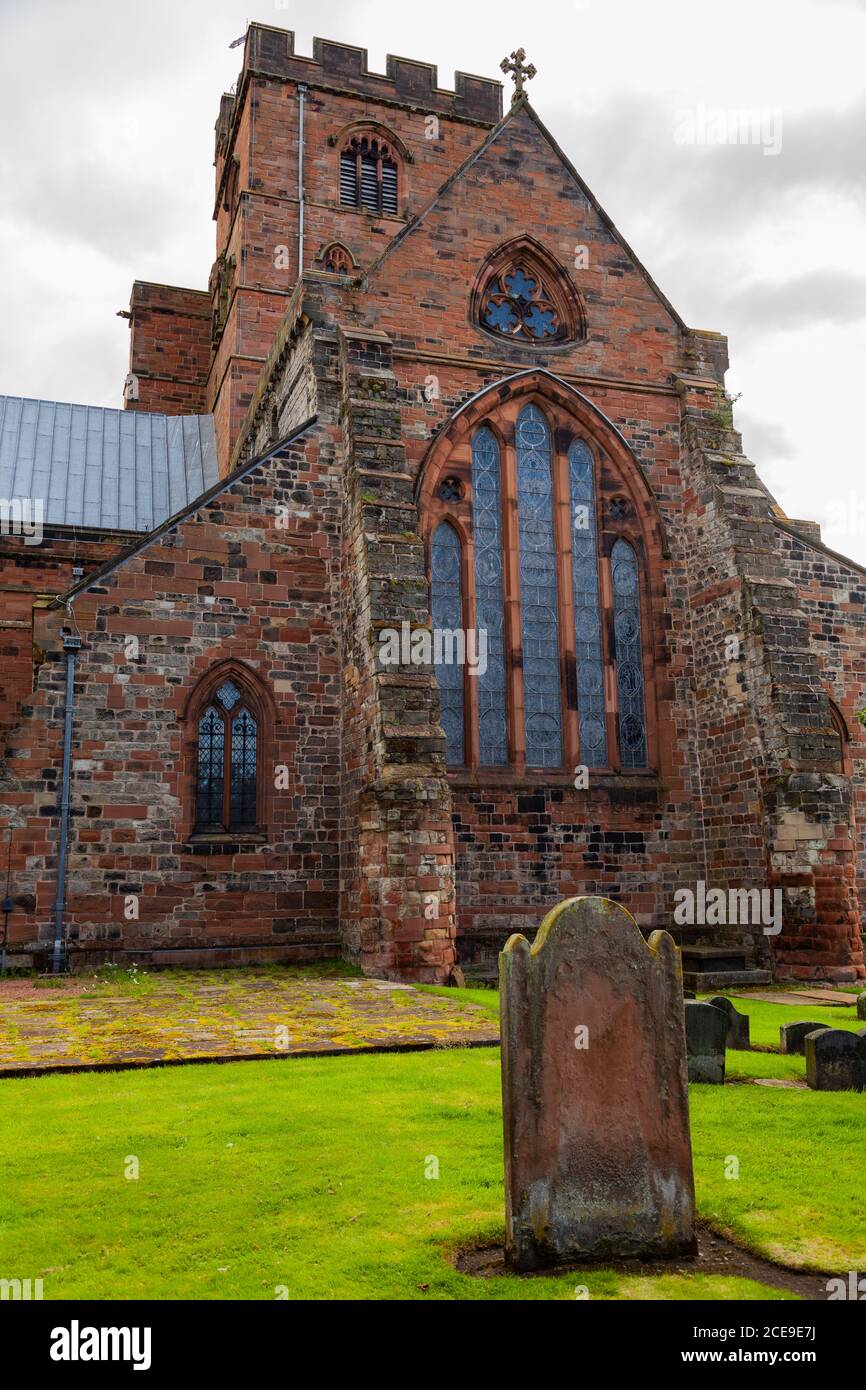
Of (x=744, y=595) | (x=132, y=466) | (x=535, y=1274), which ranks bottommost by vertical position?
(x=535, y=1274)

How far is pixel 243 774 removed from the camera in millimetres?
16688

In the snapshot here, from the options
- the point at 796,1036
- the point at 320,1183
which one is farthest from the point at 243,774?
the point at 320,1183

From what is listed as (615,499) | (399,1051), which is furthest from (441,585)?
(399,1051)

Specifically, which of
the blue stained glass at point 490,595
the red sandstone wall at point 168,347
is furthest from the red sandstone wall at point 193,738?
the red sandstone wall at point 168,347

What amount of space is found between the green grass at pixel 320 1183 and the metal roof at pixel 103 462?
1724 centimetres

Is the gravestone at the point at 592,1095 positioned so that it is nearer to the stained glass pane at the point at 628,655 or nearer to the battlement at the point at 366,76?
the stained glass pane at the point at 628,655

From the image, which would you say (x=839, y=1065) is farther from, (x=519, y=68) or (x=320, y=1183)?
(x=519, y=68)

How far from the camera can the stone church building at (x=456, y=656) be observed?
15.4 meters

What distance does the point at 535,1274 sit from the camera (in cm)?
459

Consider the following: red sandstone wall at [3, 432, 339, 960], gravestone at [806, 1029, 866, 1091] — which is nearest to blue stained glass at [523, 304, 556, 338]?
red sandstone wall at [3, 432, 339, 960]

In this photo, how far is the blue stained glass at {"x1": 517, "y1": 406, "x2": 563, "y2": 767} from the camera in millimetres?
18250

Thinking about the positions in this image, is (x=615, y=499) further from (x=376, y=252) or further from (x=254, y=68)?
(x=254, y=68)

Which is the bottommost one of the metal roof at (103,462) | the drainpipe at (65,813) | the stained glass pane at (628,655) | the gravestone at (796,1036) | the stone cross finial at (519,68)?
the gravestone at (796,1036)

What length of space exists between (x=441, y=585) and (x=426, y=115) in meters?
20.3
